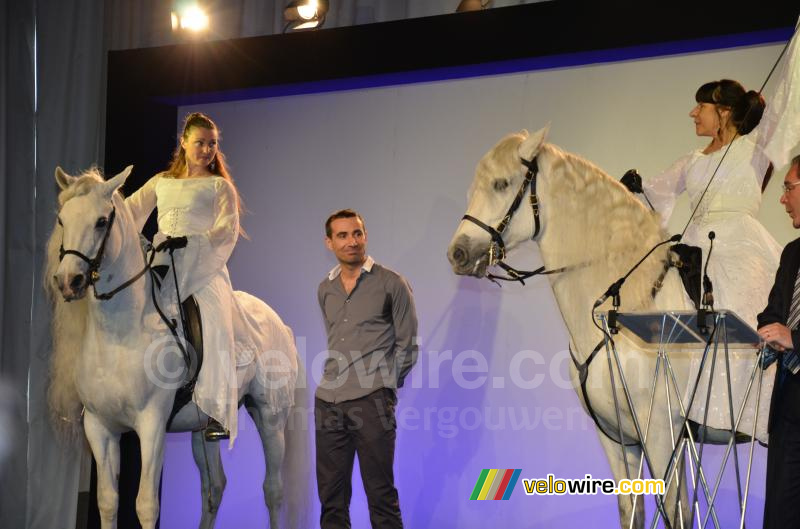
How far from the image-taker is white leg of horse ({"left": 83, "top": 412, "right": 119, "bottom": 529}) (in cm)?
404

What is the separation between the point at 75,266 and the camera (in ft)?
12.2

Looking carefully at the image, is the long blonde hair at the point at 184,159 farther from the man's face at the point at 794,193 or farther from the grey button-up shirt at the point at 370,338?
the man's face at the point at 794,193

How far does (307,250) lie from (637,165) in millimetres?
2323

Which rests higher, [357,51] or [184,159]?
[357,51]

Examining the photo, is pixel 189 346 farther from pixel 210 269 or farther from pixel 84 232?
pixel 84 232

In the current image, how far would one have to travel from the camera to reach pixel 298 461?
16.4 ft

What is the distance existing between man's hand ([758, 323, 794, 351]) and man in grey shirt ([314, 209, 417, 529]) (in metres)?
1.89

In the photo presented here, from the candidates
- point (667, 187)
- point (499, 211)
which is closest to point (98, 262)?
point (499, 211)

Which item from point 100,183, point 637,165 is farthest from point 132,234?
point 637,165

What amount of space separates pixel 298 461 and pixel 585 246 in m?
2.46

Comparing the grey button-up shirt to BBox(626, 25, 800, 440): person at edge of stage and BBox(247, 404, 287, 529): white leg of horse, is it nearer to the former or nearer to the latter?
BBox(247, 404, 287, 529): white leg of horse

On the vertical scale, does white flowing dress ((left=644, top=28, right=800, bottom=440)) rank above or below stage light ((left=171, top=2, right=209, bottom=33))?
below

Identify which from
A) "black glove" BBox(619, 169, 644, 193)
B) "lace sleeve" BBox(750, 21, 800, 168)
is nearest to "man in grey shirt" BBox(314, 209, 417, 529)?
"black glove" BBox(619, 169, 644, 193)

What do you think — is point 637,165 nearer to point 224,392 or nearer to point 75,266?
point 224,392
